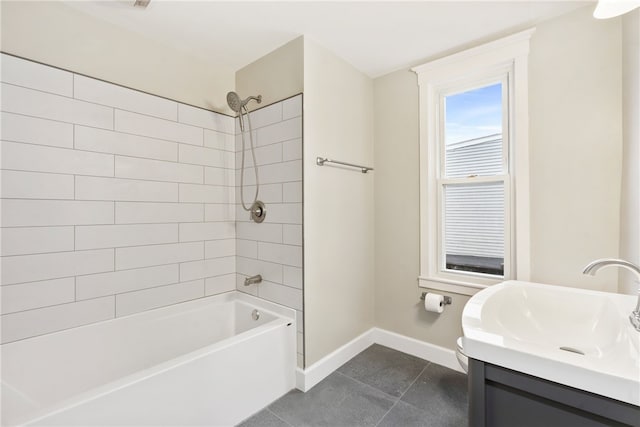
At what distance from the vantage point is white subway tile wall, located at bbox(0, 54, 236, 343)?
145cm

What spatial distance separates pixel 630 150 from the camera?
1372mm

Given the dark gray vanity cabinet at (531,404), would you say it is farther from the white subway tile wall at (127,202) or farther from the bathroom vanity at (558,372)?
the white subway tile wall at (127,202)

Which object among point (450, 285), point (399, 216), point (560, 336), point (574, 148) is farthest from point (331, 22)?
point (560, 336)

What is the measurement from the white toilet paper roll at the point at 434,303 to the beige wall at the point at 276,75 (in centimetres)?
170

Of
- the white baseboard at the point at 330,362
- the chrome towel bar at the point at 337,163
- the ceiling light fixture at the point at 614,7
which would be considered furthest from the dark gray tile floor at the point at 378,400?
the ceiling light fixture at the point at 614,7

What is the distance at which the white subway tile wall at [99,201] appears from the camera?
1450 mm

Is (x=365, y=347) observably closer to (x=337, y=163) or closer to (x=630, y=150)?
(x=337, y=163)

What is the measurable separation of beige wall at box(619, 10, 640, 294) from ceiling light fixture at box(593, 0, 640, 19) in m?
0.17

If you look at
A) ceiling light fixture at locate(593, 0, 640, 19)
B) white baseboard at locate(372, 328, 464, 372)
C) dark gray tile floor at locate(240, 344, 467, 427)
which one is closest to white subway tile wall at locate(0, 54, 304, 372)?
dark gray tile floor at locate(240, 344, 467, 427)

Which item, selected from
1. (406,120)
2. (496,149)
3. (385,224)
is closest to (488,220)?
(496,149)

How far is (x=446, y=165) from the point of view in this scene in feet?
7.15

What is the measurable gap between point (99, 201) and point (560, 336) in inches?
97.4

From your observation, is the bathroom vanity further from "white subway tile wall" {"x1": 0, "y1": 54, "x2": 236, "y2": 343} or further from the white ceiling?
"white subway tile wall" {"x1": 0, "y1": 54, "x2": 236, "y2": 343}

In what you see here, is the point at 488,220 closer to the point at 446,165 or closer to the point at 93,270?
the point at 446,165
